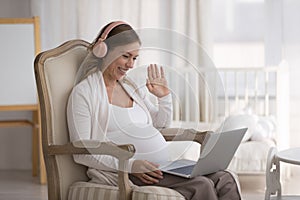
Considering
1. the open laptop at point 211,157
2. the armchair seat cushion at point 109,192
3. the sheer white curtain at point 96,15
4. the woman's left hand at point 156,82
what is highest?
the sheer white curtain at point 96,15

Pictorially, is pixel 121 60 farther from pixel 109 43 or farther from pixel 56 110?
pixel 56 110

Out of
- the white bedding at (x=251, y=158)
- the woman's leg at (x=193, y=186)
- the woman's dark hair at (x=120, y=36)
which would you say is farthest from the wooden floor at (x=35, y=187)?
the woman's dark hair at (x=120, y=36)

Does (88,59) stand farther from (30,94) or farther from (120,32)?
(30,94)

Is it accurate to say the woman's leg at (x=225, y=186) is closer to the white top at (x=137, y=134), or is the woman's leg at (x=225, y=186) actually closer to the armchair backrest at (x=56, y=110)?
the white top at (x=137, y=134)

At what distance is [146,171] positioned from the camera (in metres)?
2.55

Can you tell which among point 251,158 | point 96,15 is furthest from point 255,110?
point 96,15

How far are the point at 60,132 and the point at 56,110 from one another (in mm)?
92

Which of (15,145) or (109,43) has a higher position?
(109,43)

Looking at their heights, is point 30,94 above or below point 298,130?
above

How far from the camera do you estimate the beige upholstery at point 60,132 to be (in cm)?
267

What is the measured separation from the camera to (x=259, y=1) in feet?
16.9

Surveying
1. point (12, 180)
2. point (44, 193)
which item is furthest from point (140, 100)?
point (12, 180)

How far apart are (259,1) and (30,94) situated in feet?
6.09

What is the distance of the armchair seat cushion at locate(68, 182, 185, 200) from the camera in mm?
2494
